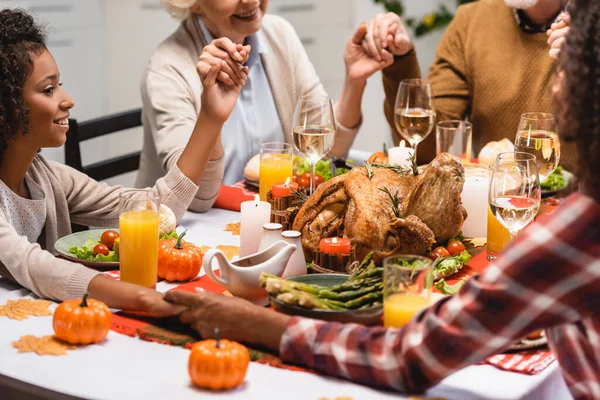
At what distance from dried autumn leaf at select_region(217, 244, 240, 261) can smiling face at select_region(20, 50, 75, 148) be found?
0.48m

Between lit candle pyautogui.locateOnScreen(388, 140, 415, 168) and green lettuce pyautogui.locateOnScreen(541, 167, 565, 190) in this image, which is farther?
green lettuce pyautogui.locateOnScreen(541, 167, 565, 190)

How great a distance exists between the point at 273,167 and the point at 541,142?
2.41 ft

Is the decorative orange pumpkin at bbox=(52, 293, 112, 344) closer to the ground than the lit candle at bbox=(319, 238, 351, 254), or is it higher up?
closer to the ground

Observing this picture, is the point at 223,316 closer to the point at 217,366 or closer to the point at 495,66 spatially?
the point at 217,366

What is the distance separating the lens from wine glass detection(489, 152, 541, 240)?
1.68 meters

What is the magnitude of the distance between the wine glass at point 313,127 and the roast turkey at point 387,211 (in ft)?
0.92

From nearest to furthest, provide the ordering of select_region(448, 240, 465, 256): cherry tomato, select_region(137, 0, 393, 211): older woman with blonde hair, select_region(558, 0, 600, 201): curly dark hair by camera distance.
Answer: select_region(558, 0, 600, 201): curly dark hair, select_region(448, 240, 465, 256): cherry tomato, select_region(137, 0, 393, 211): older woman with blonde hair

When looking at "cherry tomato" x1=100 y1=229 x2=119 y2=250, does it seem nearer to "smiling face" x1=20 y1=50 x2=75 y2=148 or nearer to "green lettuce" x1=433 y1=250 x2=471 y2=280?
"smiling face" x1=20 y1=50 x2=75 y2=148

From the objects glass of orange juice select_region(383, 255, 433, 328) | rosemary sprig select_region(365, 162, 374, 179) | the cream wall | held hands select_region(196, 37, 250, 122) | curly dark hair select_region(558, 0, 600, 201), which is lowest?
the cream wall

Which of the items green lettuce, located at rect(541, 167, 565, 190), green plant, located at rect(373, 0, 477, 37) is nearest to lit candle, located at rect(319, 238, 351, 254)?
green lettuce, located at rect(541, 167, 565, 190)

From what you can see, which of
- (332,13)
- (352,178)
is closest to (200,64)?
(352,178)

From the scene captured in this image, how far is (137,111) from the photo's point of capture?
3.16 meters

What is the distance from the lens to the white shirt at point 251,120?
298cm

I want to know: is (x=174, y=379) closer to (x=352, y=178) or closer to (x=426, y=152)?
(x=352, y=178)
